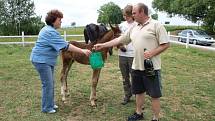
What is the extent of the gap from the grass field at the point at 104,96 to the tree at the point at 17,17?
20633 millimetres

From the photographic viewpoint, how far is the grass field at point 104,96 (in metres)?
5.90

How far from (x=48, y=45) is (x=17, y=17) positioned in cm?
2720

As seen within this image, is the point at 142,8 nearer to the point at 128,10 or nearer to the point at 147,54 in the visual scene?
the point at 147,54

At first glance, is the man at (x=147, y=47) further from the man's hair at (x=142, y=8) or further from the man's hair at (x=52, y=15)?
the man's hair at (x=52, y=15)

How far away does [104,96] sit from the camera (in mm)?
7191

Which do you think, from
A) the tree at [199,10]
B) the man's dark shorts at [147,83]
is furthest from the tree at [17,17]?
the man's dark shorts at [147,83]

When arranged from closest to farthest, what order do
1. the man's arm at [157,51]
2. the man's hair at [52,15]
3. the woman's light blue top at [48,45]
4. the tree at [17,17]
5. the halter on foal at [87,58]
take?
the man's arm at [157,51]
the woman's light blue top at [48,45]
the man's hair at [52,15]
the halter on foal at [87,58]
the tree at [17,17]

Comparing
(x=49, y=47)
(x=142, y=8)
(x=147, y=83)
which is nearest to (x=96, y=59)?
(x=49, y=47)

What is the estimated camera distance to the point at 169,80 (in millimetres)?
9016

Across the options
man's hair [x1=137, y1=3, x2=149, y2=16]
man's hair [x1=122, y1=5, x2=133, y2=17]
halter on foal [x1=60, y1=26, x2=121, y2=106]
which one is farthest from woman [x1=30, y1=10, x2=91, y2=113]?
man's hair [x1=137, y1=3, x2=149, y2=16]

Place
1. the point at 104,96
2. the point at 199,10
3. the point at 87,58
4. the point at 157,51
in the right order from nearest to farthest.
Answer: the point at 157,51 < the point at 87,58 < the point at 104,96 < the point at 199,10

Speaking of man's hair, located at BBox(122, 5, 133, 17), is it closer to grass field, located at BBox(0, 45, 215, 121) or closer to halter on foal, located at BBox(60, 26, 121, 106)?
halter on foal, located at BBox(60, 26, 121, 106)

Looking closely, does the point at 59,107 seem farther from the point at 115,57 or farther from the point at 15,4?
the point at 15,4

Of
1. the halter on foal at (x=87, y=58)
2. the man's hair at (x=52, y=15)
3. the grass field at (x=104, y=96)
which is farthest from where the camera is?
the halter on foal at (x=87, y=58)
